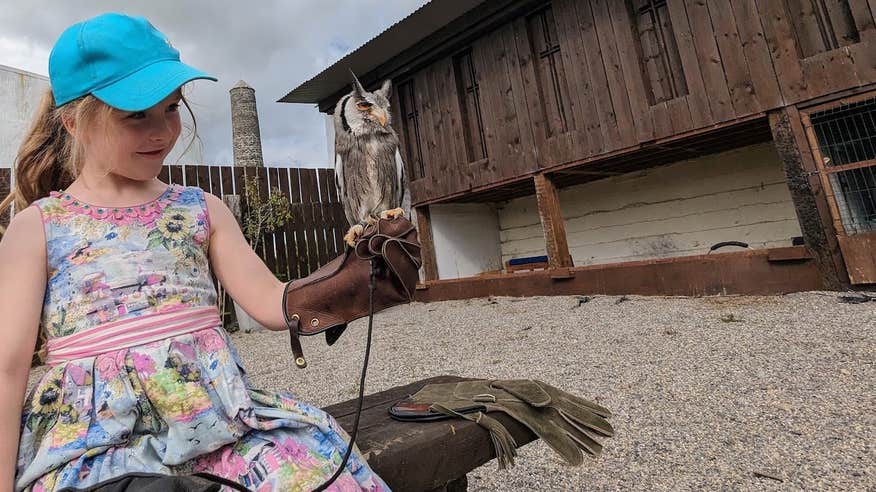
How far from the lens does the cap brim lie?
851 millimetres

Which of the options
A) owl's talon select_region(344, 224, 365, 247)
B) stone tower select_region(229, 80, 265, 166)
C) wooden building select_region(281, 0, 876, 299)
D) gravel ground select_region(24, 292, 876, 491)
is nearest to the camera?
owl's talon select_region(344, 224, 365, 247)

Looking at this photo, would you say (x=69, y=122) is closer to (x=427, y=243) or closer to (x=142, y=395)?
(x=142, y=395)

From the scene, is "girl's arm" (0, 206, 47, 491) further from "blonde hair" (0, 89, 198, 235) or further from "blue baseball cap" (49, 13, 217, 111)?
"blue baseball cap" (49, 13, 217, 111)

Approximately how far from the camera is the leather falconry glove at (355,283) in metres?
1.08

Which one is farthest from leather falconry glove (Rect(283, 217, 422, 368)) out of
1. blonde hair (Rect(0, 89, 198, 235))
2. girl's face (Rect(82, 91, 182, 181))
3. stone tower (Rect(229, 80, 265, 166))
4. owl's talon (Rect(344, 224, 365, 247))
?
stone tower (Rect(229, 80, 265, 166))

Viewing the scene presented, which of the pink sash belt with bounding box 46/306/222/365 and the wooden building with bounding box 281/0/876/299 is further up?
the wooden building with bounding box 281/0/876/299

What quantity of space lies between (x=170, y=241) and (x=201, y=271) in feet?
0.33

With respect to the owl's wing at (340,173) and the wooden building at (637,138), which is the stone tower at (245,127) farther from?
the owl's wing at (340,173)

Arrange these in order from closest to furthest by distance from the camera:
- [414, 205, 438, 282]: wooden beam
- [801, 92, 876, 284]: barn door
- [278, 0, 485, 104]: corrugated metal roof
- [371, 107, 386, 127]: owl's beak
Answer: [371, 107, 386, 127]: owl's beak < [801, 92, 876, 284]: barn door < [278, 0, 485, 104]: corrugated metal roof < [414, 205, 438, 282]: wooden beam

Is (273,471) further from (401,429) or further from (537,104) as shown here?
(537,104)

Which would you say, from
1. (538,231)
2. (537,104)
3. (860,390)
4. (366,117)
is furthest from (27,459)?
(538,231)

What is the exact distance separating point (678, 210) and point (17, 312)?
308 inches

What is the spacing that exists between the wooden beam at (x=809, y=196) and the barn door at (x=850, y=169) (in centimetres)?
6

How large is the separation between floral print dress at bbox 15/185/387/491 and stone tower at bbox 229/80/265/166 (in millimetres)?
11519
